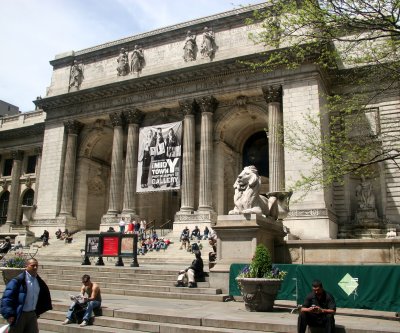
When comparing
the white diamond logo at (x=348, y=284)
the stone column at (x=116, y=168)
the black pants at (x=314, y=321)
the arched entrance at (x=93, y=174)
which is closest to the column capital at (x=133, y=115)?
the stone column at (x=116, y=168)

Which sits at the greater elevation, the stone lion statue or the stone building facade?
the stone building facade

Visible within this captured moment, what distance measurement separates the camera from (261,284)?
11.4m

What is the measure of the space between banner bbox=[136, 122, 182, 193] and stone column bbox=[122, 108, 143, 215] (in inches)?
55.6

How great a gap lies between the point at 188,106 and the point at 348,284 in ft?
81.2

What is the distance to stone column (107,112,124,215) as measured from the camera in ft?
117

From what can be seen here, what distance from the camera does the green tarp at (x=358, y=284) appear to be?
10828 millimetres

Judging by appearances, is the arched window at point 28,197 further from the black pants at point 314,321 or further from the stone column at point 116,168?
the black pants at point 314,321

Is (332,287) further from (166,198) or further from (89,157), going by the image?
(89,157)

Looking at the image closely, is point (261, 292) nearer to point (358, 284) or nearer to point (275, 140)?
point (358, 284)

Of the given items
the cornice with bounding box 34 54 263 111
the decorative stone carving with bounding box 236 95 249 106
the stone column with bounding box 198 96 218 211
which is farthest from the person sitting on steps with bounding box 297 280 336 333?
the decorative stone carving with bounding box 236 95 249 106

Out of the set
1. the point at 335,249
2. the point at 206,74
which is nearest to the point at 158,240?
the point at 206,74

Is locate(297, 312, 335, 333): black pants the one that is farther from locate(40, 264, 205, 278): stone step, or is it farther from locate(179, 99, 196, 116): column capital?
locate(179, 99, 196, 116): column capital

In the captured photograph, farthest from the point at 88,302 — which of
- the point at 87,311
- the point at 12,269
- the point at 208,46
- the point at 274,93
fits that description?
the point at 208,46

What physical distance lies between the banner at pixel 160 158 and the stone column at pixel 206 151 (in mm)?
1744
